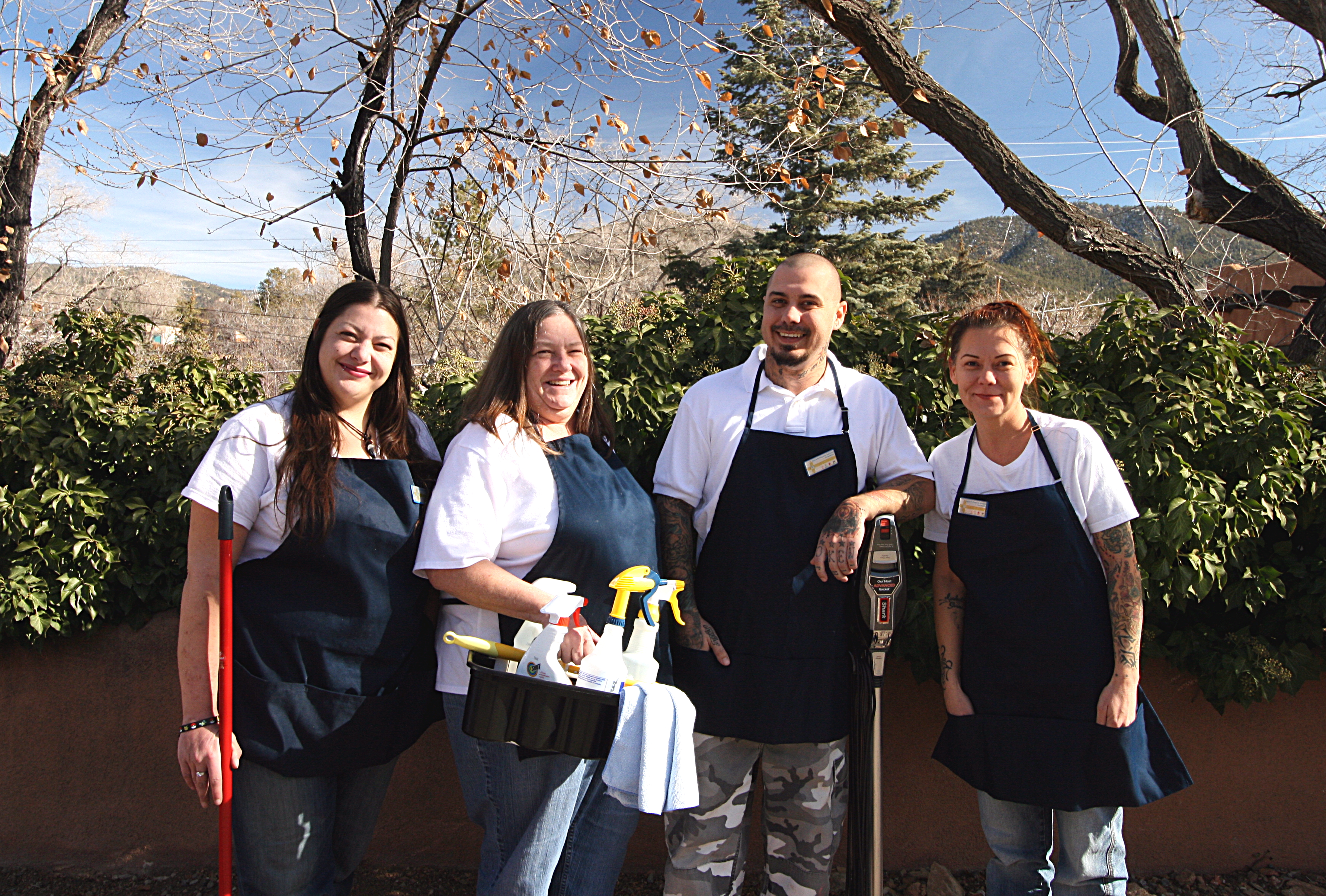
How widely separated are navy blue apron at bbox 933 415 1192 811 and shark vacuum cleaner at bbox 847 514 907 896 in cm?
27

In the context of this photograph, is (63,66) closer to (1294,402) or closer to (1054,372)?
(1054,372)

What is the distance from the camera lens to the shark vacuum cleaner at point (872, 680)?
219 cm

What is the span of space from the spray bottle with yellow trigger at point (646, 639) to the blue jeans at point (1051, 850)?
1217 mm

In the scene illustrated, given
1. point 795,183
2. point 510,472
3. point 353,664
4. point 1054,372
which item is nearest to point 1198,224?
point 795,183

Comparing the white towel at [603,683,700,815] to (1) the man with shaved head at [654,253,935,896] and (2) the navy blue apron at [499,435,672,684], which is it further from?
(1) the man with shaved head at [654,253,935,896]

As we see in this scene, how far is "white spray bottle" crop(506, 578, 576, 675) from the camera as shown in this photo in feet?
6.08

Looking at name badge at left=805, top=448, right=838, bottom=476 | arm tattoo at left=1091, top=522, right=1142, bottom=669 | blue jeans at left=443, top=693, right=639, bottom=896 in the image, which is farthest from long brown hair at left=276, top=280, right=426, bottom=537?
arm tattoo at left=1091, top=522, right=1142, bottom=669

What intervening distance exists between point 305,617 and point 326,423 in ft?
1.64

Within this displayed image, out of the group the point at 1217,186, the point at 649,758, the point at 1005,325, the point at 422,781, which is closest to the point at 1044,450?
the point at 1005,325

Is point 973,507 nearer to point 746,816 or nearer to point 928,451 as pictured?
point 928,451

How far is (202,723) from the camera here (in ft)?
6.26

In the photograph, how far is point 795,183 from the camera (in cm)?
537

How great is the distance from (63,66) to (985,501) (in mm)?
6316

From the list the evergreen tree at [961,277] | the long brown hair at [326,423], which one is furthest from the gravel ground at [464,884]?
the evergreen tree at [961,277]
